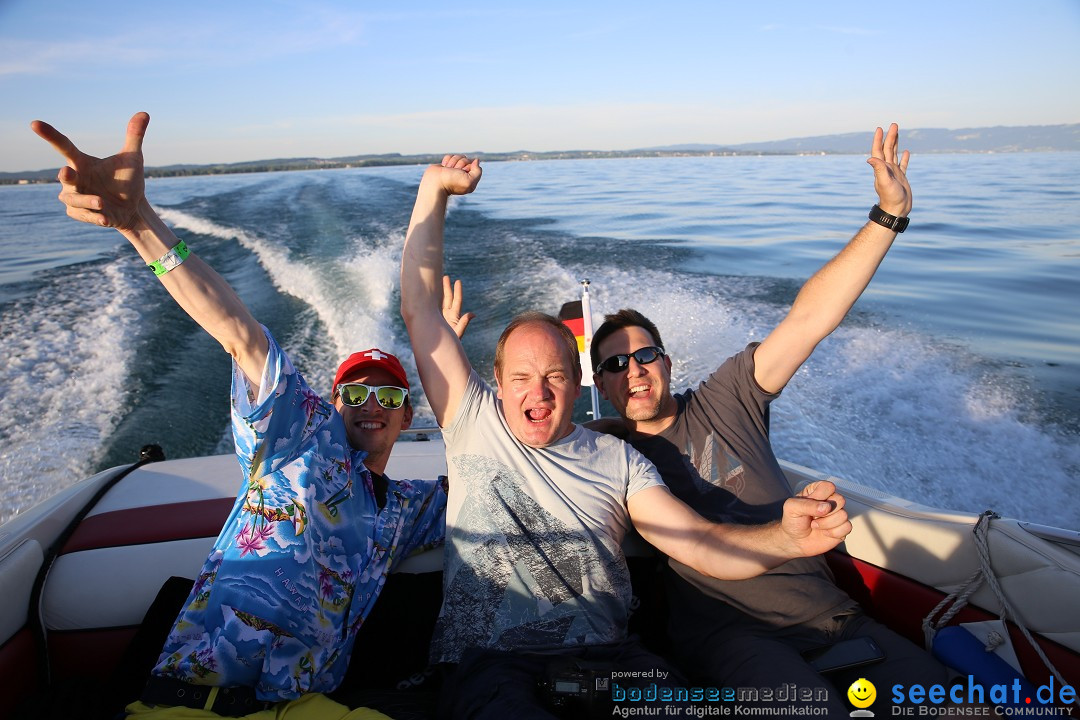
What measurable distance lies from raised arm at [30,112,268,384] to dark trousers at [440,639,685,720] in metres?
0.85

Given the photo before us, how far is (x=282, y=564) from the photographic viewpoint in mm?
1598

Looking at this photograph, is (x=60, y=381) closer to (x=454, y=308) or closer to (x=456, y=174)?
(x=454, y=308)

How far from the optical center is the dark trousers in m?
1.54

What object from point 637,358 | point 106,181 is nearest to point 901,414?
point 637,358

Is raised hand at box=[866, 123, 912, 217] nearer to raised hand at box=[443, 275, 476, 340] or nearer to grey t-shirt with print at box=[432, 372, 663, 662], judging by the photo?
grey t-shirt with print at box=[432, 372, 663, 662]

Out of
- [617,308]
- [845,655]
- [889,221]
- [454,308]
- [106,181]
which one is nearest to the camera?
[106,181]

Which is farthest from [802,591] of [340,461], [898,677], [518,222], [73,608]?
[518,222]

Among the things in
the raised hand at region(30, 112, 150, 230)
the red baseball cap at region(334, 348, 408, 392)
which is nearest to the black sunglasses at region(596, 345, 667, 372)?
the red baseball cap at region(334, 348, 408, 392)

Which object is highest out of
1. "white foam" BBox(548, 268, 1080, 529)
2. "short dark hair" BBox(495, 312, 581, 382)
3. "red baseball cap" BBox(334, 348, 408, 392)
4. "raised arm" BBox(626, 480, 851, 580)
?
"short dark hair" BBox(495, 312, 581, 382)

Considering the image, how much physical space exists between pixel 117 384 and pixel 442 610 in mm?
4117

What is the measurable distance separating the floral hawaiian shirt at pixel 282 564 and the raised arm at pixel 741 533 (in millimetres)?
749

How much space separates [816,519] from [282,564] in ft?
3.96

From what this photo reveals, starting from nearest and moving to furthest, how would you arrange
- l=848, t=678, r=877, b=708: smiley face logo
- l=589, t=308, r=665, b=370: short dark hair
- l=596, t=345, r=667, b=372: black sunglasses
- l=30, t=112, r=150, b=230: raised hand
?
l=30, t=112, r=150, b=230: raised hand, l=848, t=678, r=877, b=708: smiley face logo, l=596, t=345, r=667, b=372: black sunglasses, l=589, t=308, r=665, b=370: short dark hair

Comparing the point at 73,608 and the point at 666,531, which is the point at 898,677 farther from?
the point at 73,608
